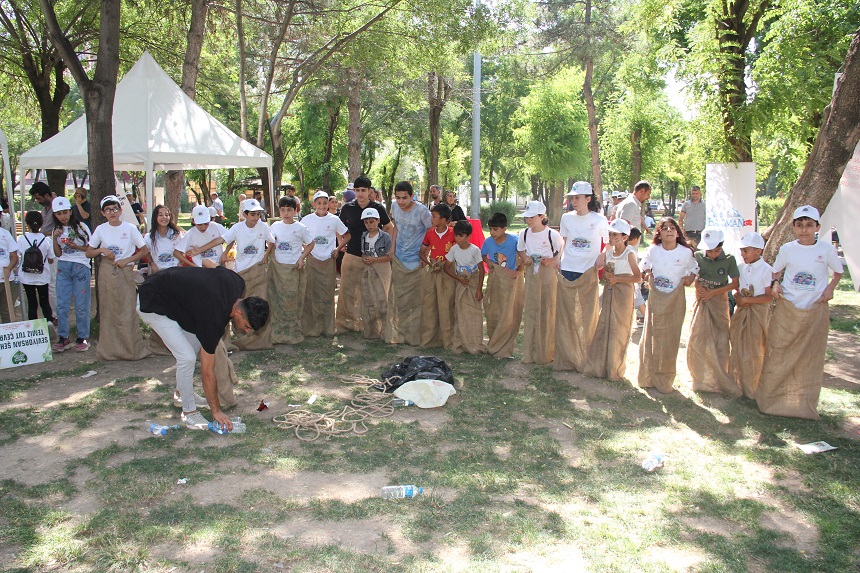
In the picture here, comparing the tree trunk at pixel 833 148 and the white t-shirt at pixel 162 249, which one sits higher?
the tree trunk at pixel 833 148

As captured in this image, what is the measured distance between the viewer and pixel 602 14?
79.1 feet

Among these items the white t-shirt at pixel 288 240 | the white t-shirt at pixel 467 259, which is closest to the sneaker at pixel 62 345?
the white t-shirt at pixel 288 240

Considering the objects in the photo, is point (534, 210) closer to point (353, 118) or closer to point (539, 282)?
point (539, 282)

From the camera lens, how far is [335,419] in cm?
594

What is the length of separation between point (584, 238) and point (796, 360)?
2.33 m

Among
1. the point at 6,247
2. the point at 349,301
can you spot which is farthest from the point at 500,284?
the point at 6,247

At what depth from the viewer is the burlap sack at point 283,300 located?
8594 mm

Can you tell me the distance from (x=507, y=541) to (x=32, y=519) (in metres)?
2.91

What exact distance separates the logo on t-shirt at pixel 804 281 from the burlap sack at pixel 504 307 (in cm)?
289

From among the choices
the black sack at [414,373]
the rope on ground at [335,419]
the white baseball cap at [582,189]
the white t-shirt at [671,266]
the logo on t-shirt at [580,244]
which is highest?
the white baseball cap at [582,189]

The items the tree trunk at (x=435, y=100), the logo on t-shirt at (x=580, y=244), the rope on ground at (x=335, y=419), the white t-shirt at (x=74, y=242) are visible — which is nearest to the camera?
the rope on ground at (x=335, y=419)

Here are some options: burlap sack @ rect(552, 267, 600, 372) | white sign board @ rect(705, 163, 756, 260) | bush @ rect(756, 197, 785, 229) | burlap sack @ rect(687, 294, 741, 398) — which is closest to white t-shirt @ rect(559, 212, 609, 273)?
burlap sack @ rect(552, 267, 600, 372)

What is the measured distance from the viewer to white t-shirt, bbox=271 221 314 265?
8562mm

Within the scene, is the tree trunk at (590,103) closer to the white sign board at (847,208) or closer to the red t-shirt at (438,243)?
the white sign board at (847,208)
